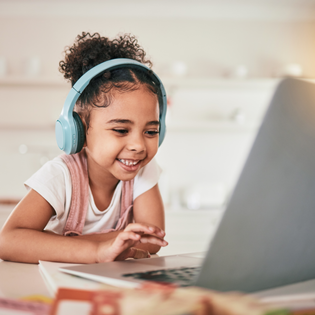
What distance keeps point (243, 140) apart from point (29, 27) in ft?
8.07

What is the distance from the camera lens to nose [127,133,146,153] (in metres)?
0.84

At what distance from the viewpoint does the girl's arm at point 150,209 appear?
956 mm

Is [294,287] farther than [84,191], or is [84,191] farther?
[84,191]

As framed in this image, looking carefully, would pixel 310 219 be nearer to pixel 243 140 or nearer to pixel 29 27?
pixel 243 140

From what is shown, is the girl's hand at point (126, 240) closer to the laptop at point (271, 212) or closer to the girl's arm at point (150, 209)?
the laptop at point (271, 212)

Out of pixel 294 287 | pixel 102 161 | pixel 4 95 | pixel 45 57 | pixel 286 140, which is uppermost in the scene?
pixel 45 57

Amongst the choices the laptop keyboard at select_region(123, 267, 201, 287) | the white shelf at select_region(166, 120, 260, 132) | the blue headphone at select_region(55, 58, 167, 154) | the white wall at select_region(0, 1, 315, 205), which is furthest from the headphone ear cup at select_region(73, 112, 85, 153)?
the white wall at select_region(0, 1, 315, 205)

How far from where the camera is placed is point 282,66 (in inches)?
131

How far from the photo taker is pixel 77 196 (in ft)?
3.10

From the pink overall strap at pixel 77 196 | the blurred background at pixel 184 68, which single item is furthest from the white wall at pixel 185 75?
the pink overall strap at pixel 77 196

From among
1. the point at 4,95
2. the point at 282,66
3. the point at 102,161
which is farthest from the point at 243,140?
the point at 102,161

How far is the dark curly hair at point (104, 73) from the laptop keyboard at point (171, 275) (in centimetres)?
53

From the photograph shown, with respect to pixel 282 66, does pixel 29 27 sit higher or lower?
higher

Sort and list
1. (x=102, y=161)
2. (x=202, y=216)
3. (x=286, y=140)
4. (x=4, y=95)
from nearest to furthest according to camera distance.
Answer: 1. (x=286, y=140)
2. (x=102, y=161)
3. (x=202, y=216)
4. (x=4, y=95)
